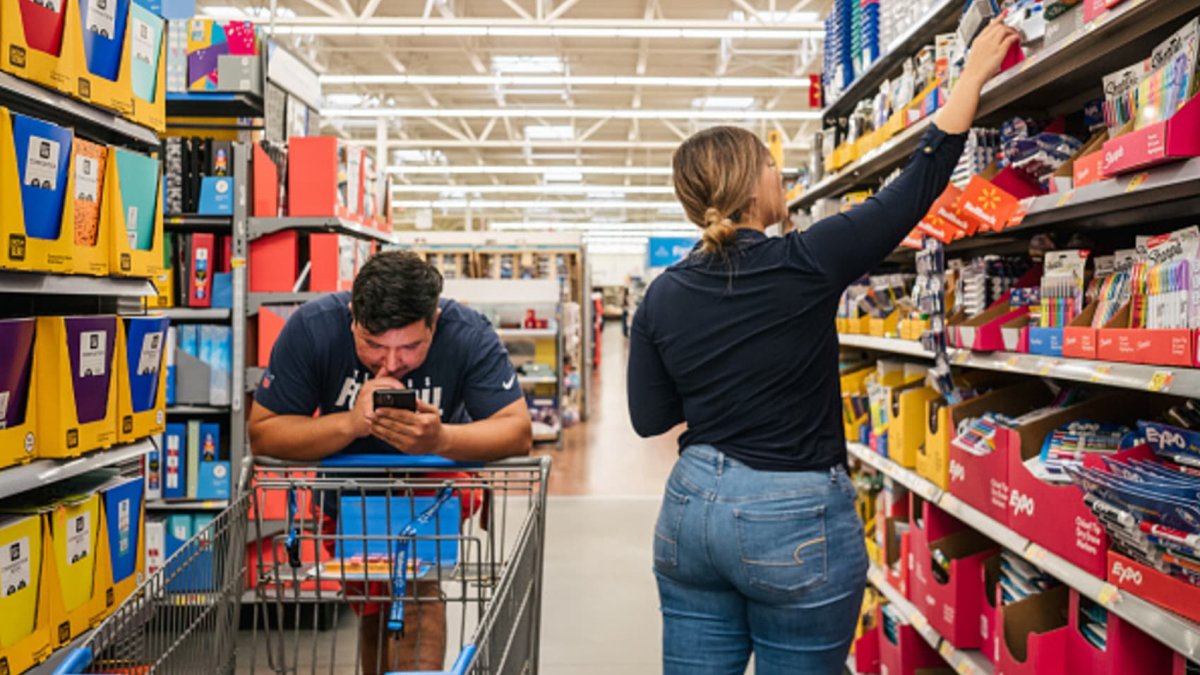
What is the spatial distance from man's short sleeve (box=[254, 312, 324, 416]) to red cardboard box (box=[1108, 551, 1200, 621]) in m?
1.80

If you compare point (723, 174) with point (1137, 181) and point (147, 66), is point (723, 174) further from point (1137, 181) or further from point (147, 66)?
point (147, 66)

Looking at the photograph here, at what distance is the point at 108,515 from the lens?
2639 mm

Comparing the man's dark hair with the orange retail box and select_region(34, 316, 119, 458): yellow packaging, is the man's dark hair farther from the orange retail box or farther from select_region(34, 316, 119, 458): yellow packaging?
the orange retail box

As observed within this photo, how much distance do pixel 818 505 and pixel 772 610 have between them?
0.21 metres

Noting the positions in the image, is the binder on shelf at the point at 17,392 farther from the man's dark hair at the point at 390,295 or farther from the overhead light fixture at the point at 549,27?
the overhead light fixture at the point at 549,27

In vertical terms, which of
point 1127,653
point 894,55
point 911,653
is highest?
point 894,55

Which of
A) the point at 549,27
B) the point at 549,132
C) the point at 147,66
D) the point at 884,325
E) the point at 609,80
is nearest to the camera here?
the point at 147,66

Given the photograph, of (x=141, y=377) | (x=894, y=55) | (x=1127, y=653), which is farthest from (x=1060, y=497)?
→ (x=141, y=377)

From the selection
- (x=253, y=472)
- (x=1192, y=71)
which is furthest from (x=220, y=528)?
(x=1192, y=71)

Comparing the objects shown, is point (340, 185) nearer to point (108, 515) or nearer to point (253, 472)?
point (108, 515)

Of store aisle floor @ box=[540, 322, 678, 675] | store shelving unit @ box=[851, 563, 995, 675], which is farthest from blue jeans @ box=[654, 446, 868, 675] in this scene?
store aisle floor @ box=[540, 322, 678, 675]

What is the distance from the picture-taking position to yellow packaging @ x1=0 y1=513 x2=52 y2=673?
2.17 m

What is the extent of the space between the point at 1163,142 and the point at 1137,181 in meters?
0.14

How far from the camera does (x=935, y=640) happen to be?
2691 mm
